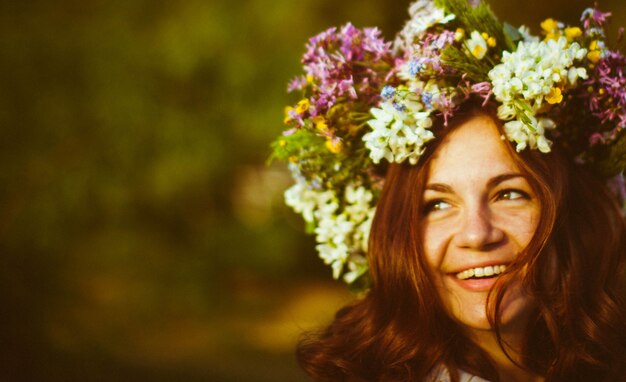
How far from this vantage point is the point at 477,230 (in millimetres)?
1969

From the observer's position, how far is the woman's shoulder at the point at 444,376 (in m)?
2.14

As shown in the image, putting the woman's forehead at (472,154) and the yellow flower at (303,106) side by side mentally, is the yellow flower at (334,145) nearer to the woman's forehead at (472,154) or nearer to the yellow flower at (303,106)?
the yellow flower at (303,106)

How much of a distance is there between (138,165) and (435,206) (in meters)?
4.19

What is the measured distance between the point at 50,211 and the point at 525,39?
4469mm

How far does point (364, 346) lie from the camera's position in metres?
2.26

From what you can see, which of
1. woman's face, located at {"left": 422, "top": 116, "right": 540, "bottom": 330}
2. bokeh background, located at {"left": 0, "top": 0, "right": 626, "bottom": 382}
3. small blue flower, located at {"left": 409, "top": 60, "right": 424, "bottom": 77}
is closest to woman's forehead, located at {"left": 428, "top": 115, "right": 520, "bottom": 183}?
woman's face, located at {"left": 422, "top": 116, "right": 540, "bottom": 330}

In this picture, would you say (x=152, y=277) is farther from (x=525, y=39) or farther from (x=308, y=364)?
(x=525, y=39)

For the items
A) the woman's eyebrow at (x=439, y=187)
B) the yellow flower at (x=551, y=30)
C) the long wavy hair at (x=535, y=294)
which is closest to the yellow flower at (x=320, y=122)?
the long wavy hair at (x=535, y=294)

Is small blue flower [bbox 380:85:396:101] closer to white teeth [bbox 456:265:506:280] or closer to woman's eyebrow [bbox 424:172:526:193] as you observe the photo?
woman's eyebrow [bbox 424:172:526:193]

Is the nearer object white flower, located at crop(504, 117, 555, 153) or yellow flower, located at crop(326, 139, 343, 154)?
white flower, located at crop(504, 117, 555, 153)

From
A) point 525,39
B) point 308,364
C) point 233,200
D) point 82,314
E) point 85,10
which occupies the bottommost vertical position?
point 308,364

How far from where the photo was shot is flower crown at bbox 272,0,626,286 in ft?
6.50

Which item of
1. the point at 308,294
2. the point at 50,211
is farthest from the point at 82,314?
the point at 308,294

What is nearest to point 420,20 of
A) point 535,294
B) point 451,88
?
point 451,88
